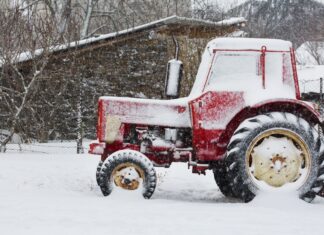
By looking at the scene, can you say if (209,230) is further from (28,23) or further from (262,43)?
(28,23)

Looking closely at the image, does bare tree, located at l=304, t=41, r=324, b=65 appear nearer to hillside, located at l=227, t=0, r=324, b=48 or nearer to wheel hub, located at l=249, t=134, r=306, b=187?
hillside, located at l=227, t=0, r=324, b=48

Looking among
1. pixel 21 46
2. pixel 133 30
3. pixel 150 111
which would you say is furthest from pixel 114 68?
pixel 150 111

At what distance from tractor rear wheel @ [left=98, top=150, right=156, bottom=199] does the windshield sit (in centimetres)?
120

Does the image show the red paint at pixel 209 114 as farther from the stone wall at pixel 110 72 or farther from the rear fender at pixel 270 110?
the stone wall at pixel 110 72

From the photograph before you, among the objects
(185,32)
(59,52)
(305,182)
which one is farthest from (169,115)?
(185,32)

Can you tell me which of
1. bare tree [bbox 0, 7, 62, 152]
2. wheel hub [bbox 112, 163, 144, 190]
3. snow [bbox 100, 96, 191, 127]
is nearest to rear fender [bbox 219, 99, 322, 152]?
snow [bbox 100, 96, 191, 127]

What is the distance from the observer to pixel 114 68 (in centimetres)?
1659

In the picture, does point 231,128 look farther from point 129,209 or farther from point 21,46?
point 21,46

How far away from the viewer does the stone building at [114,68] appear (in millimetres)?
14945

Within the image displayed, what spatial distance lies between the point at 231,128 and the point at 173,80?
881 mm

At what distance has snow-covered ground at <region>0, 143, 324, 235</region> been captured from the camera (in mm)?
4824

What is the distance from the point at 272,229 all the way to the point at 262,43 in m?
2.83

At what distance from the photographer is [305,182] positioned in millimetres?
6672

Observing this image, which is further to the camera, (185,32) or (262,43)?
(185,32)
